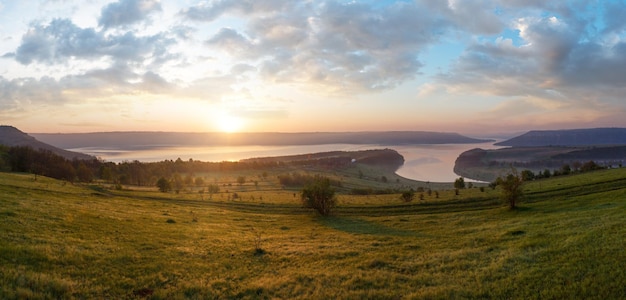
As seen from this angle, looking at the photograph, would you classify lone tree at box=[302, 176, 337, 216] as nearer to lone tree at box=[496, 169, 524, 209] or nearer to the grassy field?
the grassy field

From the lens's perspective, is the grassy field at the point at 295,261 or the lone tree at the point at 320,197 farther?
the lone tree at the point at 320,197

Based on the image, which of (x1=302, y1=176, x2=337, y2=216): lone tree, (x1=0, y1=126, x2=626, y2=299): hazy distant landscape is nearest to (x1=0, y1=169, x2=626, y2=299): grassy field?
(x1=0, y1=126, x2=626, y2=299): hazy distant landscape

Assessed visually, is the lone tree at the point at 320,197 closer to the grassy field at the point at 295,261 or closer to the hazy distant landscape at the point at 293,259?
the hazy distant landscape at the point at 293,259

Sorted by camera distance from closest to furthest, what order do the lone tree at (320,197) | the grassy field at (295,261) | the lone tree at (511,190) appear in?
the grassy field at (295,261)
the lone tree at (511,190)
the lone tree at (320,197)

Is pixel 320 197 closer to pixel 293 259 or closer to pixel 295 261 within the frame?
Result: pixel 293 259

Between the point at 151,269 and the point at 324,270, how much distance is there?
8484mm

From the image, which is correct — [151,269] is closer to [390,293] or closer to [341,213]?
[390,293]

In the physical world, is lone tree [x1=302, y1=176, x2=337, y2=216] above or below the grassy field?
below

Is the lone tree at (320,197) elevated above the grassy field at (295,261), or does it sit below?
below

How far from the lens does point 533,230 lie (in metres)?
23.1

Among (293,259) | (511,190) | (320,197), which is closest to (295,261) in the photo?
(293,259)

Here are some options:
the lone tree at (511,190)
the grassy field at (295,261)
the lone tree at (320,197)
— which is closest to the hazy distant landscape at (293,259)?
the grassy field at (295,261)

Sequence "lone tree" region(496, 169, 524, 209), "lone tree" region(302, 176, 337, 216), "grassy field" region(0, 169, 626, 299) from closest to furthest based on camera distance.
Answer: "grassy field" region(0, 169, 626, 299)
"lone tree" region(496, 169, 524, 209)
"lone tree" region(302, 176, 337, 216)

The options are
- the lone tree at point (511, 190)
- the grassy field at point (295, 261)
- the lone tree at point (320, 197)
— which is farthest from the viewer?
the lone tree at point (320, 197)
